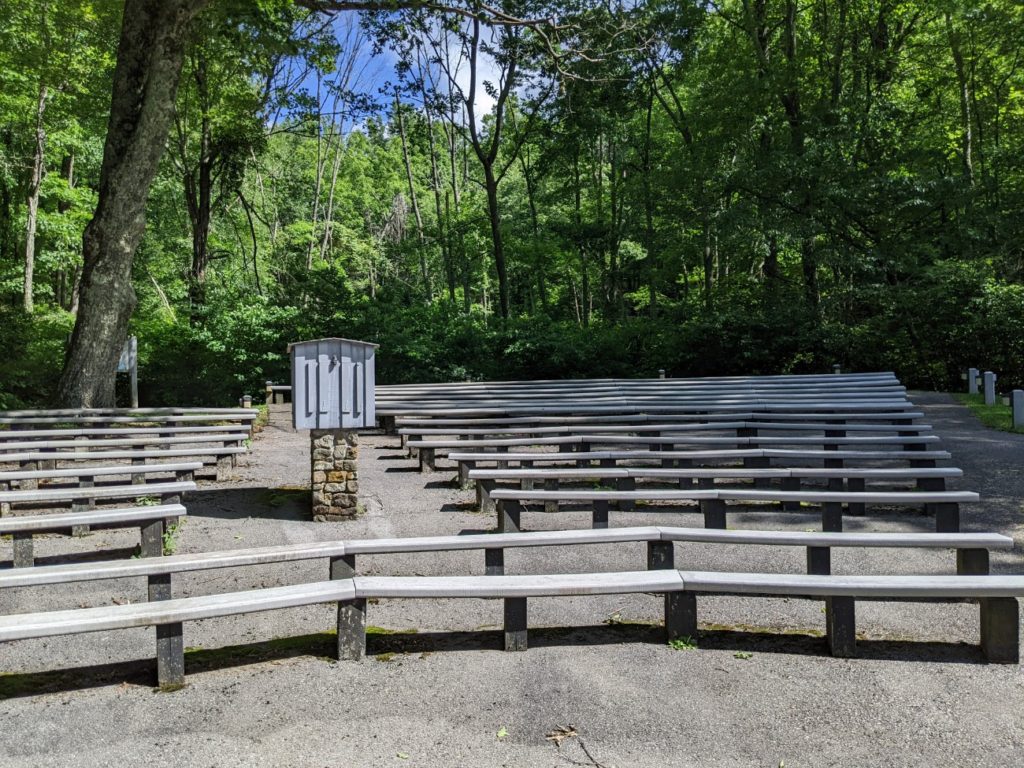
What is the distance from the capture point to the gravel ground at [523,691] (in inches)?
117

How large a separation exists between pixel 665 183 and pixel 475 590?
2138 centimetres

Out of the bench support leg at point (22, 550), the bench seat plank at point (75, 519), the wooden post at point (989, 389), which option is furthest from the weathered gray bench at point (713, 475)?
the wooden post at point (989, 389)

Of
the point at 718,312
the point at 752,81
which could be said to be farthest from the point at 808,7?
the point at 718,312

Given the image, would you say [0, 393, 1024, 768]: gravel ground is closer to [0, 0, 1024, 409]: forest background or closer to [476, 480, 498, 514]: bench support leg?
[476, 480, 498, 514]: bench support leg

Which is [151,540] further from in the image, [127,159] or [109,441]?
[127,159]

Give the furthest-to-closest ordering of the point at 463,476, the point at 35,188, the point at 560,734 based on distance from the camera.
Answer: the point at 35,188 < the point at 463,476 < the point at 560,734

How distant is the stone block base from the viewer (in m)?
7.06

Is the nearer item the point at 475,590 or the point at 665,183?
the point at 475,590

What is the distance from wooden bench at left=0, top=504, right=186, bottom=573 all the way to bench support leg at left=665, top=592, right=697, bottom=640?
11.1 ft

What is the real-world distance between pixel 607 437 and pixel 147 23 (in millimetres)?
9878

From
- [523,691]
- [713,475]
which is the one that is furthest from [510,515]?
[523,691]

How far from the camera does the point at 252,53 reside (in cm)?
1888

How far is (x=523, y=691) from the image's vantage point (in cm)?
350

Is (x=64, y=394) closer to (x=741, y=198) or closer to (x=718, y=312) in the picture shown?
(x=718, y=312)
